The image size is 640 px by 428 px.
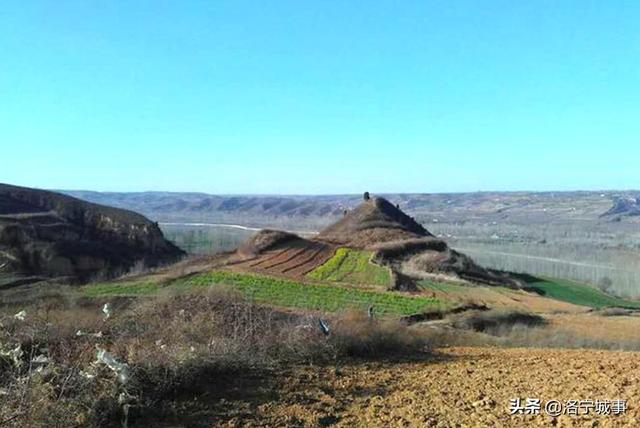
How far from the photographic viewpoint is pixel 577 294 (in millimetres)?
53750

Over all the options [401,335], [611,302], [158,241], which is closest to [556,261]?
[611,302]

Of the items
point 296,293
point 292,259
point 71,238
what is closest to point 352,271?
point 292,259

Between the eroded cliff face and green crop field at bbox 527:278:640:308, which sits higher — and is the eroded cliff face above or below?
above

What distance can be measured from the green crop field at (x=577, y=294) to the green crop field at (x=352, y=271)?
51.1ft

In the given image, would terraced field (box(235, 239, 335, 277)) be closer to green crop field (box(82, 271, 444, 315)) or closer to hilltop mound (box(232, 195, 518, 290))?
hilltop mound (box(232, 195, 518, 290))

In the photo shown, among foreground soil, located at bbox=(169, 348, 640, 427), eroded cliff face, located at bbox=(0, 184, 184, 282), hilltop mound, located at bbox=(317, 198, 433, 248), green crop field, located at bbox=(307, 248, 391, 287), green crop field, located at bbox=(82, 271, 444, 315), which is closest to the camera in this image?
foreground soil, located at bbox=(169, 348, 640, 427)

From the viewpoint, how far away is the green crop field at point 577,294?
47312 millimetres

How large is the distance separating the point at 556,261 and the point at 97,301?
80996 millimetres

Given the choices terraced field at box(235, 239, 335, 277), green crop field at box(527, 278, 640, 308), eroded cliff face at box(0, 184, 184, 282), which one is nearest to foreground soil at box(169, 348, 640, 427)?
terraced field at box(235, 239, 335, 277)

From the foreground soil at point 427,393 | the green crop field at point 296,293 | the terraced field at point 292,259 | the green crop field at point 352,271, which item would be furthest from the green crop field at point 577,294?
the foreground soil at point 427,393

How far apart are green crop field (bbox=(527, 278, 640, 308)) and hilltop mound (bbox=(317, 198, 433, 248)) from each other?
1342 cm

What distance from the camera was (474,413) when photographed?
243 inches

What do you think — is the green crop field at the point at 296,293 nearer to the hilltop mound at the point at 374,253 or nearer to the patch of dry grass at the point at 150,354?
the hilltop mound at the point at 374,253

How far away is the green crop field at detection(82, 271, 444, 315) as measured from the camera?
94.5 ft
